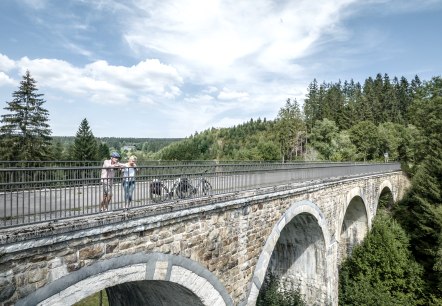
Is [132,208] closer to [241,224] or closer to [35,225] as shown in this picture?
[35,225]

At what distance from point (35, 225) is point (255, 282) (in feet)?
22.4

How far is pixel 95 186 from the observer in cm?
657

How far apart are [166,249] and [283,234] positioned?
35.6ft

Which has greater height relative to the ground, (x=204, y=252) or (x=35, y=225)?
(x=35, y=225)

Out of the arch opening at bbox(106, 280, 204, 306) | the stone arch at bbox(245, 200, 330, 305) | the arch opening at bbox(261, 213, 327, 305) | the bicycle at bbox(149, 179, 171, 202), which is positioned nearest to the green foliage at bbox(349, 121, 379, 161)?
the arch opening at bbox(261, 213, 327, 305)

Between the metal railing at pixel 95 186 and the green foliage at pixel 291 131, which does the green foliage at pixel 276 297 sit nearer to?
the metal railing at pixel 95 186

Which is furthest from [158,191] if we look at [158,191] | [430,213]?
[430,213]

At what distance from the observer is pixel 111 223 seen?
5.88 metres

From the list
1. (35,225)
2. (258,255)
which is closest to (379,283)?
(258,255)

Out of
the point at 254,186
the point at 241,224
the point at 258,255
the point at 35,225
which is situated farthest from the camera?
the point at 254,186

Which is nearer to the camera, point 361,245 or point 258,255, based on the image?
point 258,255

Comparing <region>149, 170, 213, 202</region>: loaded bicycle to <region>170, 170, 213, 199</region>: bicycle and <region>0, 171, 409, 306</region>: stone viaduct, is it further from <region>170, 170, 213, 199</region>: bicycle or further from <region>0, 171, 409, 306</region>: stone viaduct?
<region>0, 171, 409, 306</region>: stone viaduct

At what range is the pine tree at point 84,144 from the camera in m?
45.9

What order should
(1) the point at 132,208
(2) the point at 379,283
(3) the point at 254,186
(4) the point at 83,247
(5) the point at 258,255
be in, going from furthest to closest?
(2) the point at 379,283
(3) the point at 254,186
(5) the point at 258,255
(1) the point at 132,208
(4) the point at 83,247
